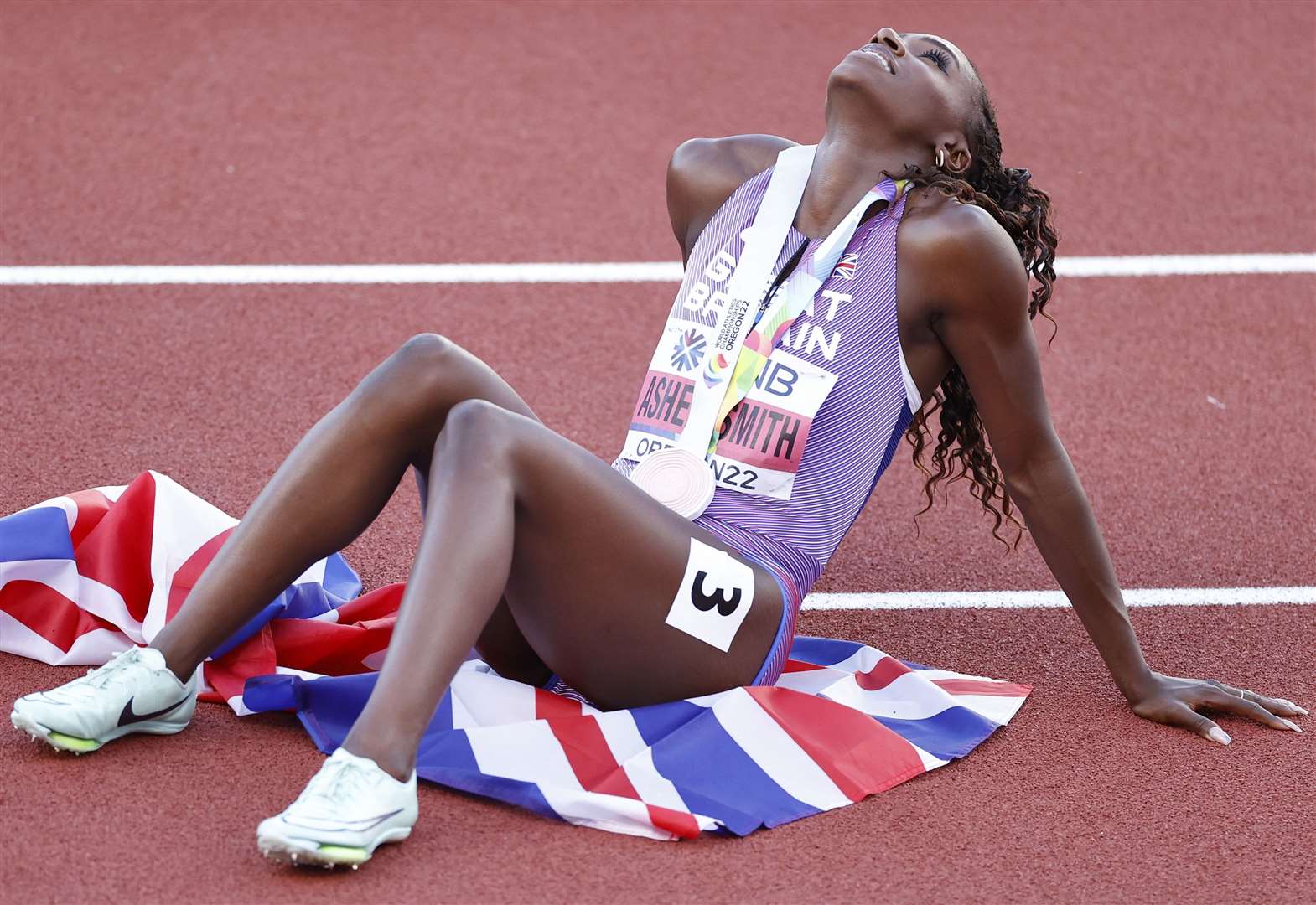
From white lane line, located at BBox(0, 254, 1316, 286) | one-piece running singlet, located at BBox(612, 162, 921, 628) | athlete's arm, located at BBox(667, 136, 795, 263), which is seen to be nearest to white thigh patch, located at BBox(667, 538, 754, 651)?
one-piece running singlet, located at BBox(612, 162, 921, 628)

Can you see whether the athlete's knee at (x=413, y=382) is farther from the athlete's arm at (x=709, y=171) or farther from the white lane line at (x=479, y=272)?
the white lane line at (x=479, y=272)

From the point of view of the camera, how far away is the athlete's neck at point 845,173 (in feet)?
10.3

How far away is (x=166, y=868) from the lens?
8.38 ft

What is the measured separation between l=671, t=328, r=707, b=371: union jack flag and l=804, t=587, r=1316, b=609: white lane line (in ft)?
2.97

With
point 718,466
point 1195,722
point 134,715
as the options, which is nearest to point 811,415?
point 718,466

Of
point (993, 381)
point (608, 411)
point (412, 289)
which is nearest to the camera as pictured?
point (993, 381)

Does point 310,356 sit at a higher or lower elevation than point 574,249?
lower

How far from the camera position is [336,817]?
7.87ft

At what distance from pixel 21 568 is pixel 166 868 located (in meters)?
0.95

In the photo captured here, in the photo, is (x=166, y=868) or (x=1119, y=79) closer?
(x=166, y=868)

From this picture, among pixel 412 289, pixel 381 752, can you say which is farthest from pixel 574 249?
pixel 381 752

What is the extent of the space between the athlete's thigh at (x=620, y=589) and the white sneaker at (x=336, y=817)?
444 mm

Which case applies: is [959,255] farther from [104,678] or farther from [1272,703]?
[104,678]

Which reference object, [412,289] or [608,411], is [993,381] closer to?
[608,411]
